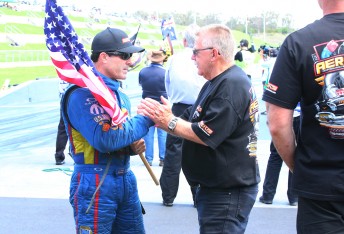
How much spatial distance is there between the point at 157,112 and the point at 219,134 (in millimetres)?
401

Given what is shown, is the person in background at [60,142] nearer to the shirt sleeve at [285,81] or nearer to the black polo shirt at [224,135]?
the black polo shirt at [224,135]

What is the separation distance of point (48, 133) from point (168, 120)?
9910 millimetres

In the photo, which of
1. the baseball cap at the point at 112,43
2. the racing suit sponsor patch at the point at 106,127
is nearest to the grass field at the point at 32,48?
the baseball cap at the point at 112,43

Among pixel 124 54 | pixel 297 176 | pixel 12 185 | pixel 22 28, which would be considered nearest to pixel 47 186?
pixel 12 185

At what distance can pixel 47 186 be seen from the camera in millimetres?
7695

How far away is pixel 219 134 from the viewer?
330 centimetres

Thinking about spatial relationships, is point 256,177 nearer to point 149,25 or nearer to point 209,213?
point 209,213

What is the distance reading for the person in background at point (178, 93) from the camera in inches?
253

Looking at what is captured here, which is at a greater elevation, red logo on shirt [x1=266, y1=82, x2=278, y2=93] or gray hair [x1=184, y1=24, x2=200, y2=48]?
A: red logo on shirt [x1=266, y1=82, x2=278, y2=93]

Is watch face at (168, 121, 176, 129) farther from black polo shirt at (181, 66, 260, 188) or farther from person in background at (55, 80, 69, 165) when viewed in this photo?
person in background at (55, 80, 69, 165)

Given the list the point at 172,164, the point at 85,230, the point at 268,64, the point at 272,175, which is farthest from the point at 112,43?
the point at 268,64

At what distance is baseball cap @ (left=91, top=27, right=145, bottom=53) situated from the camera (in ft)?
11.5

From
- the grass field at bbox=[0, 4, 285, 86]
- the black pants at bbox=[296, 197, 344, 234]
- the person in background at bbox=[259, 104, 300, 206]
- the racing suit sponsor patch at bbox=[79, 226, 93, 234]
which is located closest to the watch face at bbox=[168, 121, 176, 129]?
the racing suit sponsor patch at bbox=[79, 226, 93, 234]

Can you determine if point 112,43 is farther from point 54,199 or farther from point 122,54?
point 54,199
